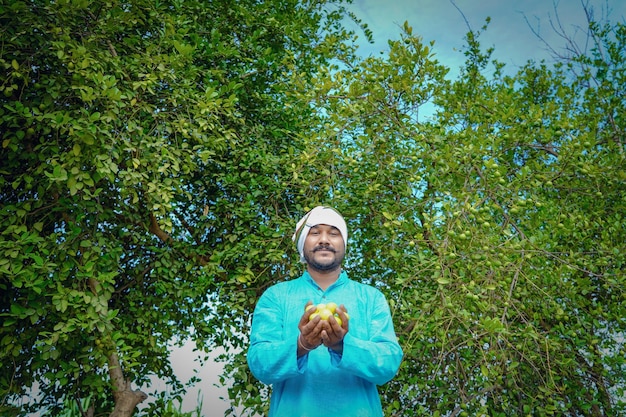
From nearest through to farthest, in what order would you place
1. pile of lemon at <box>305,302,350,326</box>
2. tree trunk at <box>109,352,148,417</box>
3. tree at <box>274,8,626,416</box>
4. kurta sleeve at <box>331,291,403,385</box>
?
1. pile of lemon at <box>305,302,350,326</box>
2. kurta sleeve at <box>331,291,403,385</box>
3. tree at <box>274,8,626,416</box>
4. tree trunk at <box>109,352,148,417</box>

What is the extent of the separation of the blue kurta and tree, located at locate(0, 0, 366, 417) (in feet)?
6.12

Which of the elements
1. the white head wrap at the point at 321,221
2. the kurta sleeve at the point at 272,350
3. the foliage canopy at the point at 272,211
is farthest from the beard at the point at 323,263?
the foliage canopy at the point at 272,211

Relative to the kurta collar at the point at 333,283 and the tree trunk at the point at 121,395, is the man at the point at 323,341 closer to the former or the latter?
the kurta collar at the point at 333,283

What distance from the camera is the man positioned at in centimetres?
213

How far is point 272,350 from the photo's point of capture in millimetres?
2191

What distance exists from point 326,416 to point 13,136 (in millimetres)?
3625

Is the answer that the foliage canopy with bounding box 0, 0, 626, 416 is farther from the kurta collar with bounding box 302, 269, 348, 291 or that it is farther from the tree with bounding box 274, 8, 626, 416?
the kurta collar with bounding box 302, 269, 348, 291

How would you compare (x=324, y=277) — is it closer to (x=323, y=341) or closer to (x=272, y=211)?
(x=323, y=341)

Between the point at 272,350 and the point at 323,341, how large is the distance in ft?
0.78

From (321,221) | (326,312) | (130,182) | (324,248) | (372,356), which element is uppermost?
(130,182)

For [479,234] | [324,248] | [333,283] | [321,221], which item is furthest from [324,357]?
[479,234]

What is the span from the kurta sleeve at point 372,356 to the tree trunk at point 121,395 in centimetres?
334

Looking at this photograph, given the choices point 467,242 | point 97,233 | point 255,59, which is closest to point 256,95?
point 255,59

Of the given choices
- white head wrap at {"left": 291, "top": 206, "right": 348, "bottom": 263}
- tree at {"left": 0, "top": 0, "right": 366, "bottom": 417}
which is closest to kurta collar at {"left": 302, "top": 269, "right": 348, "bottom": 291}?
white head wrap at {"left": 291, "top": 206, "right": 348, "bottom": 263}
